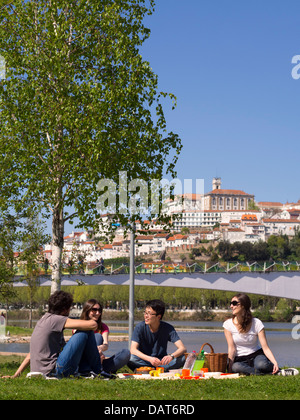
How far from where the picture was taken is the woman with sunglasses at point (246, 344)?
26.9 feet

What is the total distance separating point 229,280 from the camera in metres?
39.4

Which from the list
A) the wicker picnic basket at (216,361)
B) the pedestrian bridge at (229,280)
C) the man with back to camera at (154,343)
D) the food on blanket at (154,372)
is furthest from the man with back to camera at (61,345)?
the pedestrian bridge at (229,280)

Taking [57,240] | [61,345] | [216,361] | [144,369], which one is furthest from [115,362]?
[57,240]

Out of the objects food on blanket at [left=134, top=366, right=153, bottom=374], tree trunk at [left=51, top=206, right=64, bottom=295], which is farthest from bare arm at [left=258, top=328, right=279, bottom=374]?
tree trunk at [left=51, top=206, right=64, bottom=295]

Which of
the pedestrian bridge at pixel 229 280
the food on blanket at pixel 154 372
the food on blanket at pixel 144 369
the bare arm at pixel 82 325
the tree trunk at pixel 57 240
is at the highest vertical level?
the tree trunk at pixel 57 240

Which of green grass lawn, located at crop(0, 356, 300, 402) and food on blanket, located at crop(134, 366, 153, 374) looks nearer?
green grass lawn, located at crop(0, 356, 300, 402)

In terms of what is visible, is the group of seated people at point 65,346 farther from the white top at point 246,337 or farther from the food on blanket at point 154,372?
the white top at point 246,337

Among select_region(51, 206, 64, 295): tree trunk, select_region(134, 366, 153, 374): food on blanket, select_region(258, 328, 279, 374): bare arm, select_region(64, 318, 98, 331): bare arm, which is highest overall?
select_region(51, 206, 64, 295): tree trunk

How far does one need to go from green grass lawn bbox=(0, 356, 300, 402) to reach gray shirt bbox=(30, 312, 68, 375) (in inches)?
9.3

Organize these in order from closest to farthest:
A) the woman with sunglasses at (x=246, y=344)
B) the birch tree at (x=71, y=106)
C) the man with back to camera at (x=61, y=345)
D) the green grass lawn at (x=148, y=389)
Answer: the green grass lawn at (x=148, y=389), the man with back to camera at (x=61, y=345), the woman with sunglasses at (x=246, y=344), the birch tree at (x=71, y=106)

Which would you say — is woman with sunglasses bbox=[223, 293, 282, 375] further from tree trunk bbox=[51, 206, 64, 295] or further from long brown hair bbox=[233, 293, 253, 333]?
tree trunk bbox=[51, 206, 64, 295]

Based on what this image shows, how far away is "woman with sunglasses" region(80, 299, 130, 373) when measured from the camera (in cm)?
786

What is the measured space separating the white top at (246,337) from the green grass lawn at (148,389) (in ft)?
2.78
